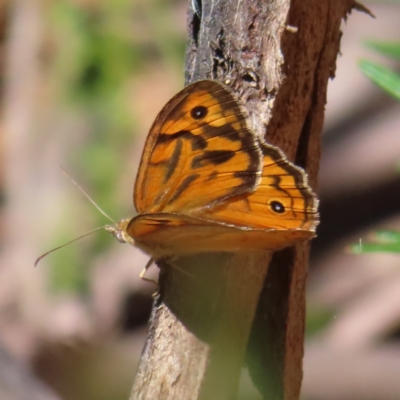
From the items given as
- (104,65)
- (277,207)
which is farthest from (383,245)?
(104,65)

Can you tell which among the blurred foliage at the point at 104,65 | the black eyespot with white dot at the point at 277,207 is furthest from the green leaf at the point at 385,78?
the blurred foliage at the point at 104,65

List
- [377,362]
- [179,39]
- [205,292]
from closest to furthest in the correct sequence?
[205,292], [377,362], [179,39]

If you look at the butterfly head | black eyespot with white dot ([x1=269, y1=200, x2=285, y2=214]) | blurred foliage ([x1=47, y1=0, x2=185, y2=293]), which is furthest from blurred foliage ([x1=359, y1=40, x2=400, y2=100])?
blurred foliage ([x1=47, y1=0, x2=185, y2=293])

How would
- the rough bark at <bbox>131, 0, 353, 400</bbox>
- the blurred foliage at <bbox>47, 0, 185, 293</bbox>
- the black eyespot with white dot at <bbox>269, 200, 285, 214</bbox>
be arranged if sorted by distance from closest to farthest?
the rough bark at <bbox>131, 0, 353, 400</bbox> < the black eyespot with white dot at <bbox>269, 200, 285, 214</bbox> < the blurred foliage at <bbox>47, 0, 185, 293</bbox>

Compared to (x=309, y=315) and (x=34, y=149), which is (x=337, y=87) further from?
(x=34, y=149)

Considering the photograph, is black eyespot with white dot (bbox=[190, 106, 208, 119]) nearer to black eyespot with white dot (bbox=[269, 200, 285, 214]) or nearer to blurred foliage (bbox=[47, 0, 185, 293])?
black eyespot with white dot (bbox=[269, 200, 285, 214])

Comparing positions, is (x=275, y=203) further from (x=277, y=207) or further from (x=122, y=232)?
(x=122, y=232)

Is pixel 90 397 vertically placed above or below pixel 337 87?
below

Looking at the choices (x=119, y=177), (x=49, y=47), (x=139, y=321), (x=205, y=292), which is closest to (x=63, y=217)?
(x=119, y=177)
